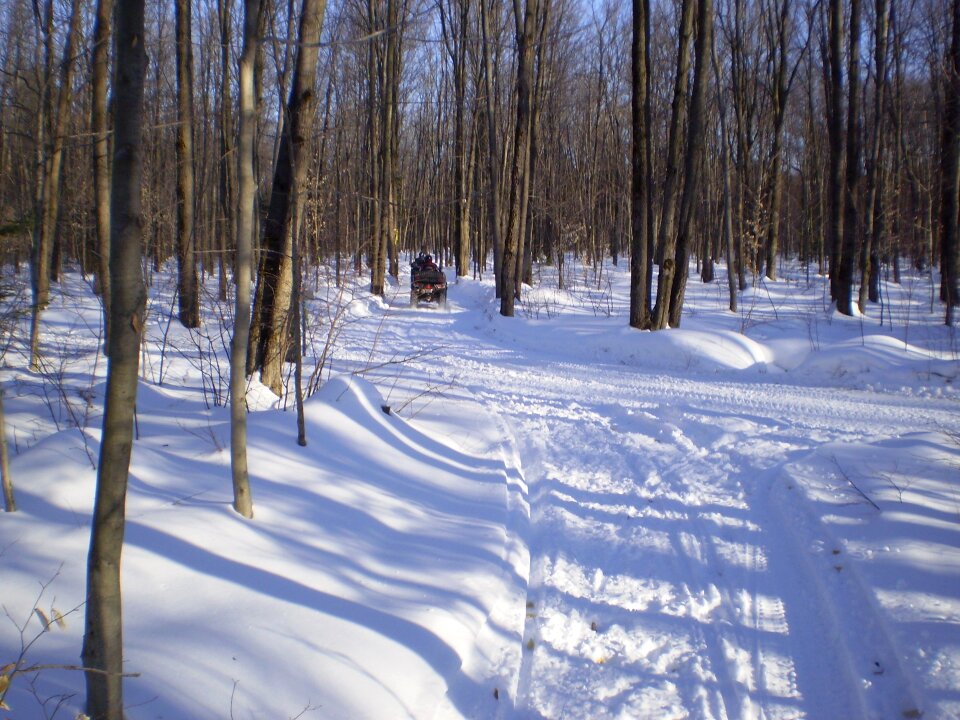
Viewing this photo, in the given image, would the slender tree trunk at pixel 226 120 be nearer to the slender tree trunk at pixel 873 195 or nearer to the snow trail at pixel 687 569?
the snow trail at pixel 687 569

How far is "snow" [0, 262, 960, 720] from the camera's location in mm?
2939

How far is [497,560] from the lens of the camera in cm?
432

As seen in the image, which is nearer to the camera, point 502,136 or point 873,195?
point 873,195

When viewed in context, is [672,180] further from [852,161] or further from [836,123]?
[836,123]

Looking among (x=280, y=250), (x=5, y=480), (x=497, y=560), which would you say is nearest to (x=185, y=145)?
(x=280, y=250)

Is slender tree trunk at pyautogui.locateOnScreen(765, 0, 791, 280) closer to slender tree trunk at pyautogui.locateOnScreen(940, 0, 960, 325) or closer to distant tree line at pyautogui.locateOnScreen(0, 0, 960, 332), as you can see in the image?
distant tree line at pyautogui.locateOnScreen(0, 0, 960, 332)

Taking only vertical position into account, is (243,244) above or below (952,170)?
below

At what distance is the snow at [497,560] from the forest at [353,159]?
0.49 m

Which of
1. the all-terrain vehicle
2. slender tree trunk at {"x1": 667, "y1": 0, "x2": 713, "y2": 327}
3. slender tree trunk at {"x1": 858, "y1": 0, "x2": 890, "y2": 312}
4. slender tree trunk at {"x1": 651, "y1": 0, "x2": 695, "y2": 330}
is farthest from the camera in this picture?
the all-terrain vehicle

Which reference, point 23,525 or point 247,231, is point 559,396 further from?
point 23,525

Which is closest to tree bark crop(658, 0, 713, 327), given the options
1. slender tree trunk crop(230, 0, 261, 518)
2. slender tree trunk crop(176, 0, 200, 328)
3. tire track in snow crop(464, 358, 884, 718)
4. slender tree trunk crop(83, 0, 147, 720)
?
tire track in snow crop(464, 358, 884, 718)

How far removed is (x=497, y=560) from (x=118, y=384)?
2800mm

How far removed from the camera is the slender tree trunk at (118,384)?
212 centimetres

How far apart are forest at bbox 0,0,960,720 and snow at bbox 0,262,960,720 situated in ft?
1.62
